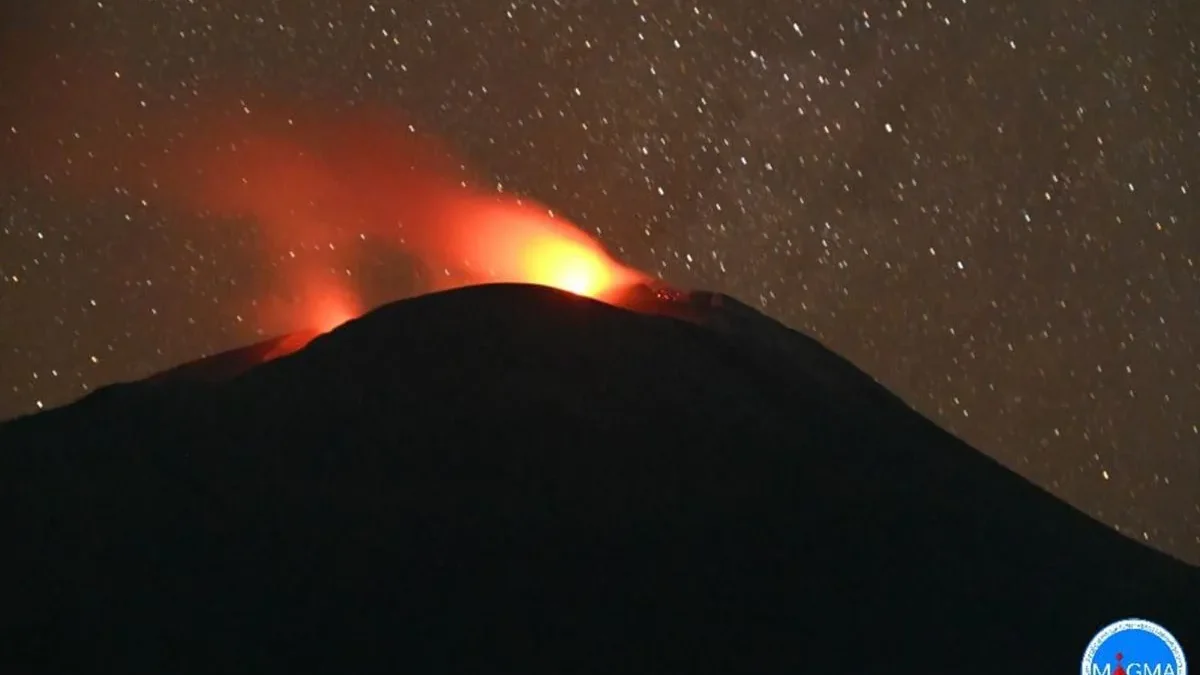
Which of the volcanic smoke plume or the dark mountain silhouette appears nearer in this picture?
the dark mountain silhouette

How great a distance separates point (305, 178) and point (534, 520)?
263 mm

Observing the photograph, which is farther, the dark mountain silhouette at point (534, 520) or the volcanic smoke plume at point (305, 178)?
the volcanic smoke plume at point (305, 178)

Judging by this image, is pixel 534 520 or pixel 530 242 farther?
pixel 530 242

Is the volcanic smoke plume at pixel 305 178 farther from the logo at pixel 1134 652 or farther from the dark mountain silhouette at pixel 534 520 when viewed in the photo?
the logo at pixel 1134 652

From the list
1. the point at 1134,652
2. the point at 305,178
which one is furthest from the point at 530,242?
the point at 1134,652

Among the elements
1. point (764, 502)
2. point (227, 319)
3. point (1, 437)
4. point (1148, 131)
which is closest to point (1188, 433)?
point (1148, 131)

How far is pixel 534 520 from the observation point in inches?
20.3

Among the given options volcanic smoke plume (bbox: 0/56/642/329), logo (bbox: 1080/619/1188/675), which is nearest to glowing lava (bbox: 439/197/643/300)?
volcanic smoke plume (bbox: 0/56/642/329)

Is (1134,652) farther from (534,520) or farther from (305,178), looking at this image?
(305,178)

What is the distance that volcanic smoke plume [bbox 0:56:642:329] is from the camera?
2.04 feet

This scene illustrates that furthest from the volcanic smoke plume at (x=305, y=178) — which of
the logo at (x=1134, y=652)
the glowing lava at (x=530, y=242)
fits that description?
the logo at (x=1134, y=652)

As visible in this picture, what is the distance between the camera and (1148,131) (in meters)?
0.64

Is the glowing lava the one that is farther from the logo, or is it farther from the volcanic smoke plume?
the logo

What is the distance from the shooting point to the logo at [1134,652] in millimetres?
553
